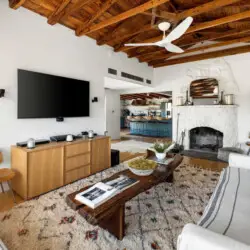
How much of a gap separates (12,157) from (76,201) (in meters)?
1.76

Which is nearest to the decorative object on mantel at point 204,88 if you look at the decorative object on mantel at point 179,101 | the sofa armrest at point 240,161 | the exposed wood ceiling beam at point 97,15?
the decorative object on mantel at point 179,101

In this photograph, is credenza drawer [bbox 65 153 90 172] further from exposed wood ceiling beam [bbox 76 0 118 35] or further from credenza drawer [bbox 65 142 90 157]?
exposed wood ceiling beam [bbox 76 0 118 35]

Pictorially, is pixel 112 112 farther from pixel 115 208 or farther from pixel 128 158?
pixel 115 208

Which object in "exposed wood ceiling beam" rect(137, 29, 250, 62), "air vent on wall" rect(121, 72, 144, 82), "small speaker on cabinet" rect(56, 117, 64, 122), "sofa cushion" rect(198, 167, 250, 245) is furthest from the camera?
"air vent on wall" rect(121, 72, 144, 82)

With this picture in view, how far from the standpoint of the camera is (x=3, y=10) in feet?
8.26

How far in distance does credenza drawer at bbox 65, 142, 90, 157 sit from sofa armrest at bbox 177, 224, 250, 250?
7.40 feet

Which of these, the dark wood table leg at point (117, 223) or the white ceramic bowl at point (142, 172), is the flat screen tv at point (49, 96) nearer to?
the white ceramic bowl at point (142, 172)

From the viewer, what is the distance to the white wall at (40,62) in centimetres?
255

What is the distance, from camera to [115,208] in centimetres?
139

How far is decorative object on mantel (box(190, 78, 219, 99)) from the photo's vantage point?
500cm

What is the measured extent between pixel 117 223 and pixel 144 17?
364 cm

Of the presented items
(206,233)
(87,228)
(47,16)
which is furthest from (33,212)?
(47,16)

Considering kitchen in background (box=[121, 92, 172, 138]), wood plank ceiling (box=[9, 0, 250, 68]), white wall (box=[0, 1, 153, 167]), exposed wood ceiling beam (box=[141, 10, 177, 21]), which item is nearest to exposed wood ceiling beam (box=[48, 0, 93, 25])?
wood plank ceiling (box=[9, 0, 250, 68])

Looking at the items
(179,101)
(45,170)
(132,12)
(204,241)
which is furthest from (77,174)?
(179,101)
